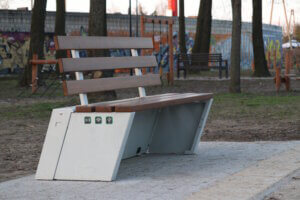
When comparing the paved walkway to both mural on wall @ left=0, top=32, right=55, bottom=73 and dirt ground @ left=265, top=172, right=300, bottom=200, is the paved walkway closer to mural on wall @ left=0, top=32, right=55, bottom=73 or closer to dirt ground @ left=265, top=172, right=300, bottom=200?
dirt ground @ left=265, top=172, right=300, bottom=200

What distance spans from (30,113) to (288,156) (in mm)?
7610

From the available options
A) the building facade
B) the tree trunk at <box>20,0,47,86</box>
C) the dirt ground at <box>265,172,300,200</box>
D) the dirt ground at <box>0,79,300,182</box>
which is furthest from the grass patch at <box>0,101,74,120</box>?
the building facade

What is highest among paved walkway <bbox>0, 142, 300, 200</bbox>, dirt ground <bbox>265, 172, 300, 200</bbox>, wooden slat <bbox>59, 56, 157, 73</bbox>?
wooden slat <bbox>59, 56, 157, 73</bbox>

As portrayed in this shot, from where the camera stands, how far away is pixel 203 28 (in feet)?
132

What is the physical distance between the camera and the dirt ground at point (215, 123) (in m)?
8.42

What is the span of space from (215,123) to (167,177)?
5.26 m

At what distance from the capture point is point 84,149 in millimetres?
6395

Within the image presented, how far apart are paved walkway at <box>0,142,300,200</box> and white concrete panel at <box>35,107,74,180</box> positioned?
14 centimetres

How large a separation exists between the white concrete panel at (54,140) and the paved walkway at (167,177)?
0.14 m

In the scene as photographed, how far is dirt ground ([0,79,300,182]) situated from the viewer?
8.42 m

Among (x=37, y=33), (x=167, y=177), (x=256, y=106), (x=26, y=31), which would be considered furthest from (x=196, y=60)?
(x=167, y=177)

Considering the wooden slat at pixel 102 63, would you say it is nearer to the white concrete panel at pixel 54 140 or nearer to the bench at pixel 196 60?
the white concrete panel at pixel 54 140

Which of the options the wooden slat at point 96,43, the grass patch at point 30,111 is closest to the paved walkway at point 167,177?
the wooden slat at point 96,43

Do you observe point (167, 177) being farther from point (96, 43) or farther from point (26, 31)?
point (26, 31)
